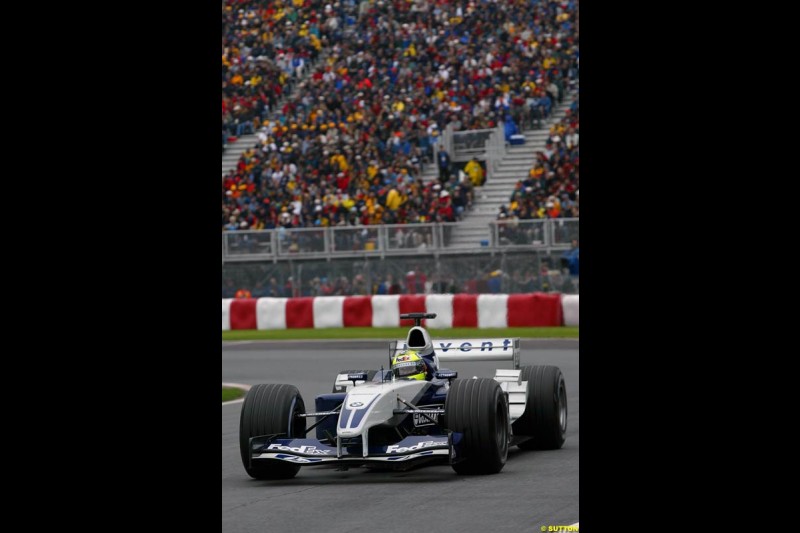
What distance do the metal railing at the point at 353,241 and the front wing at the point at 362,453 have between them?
16.5 meters

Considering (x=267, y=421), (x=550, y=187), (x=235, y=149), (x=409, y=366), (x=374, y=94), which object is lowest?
(x=267, y=421)

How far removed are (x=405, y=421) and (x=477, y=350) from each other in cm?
170

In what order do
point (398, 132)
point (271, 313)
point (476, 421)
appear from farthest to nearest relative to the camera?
point (398, 132) < point (271, 313) < point (476, 421)

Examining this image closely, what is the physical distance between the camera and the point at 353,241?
1052 inches

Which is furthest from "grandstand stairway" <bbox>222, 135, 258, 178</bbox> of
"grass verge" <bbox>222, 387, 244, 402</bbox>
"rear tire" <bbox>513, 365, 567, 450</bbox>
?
"rear tire" <bbox>513, 365, 567, 450</bbox>

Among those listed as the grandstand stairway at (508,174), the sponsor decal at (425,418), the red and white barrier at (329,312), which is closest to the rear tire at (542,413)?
the sponsor decal at (425,418)

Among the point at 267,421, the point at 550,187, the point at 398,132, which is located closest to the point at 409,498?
the point at 267,421

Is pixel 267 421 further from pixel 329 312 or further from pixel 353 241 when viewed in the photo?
pixel 353 241

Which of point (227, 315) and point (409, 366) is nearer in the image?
point (409, 366)

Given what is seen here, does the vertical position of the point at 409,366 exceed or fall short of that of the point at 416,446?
it exceeds it

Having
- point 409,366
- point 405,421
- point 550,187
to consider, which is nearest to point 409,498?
point 405,421

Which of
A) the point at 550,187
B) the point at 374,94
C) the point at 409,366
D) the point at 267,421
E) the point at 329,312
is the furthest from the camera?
the point at 374,94

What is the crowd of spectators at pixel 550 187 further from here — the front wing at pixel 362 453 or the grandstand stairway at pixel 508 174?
the front wing at pixel 362 453
